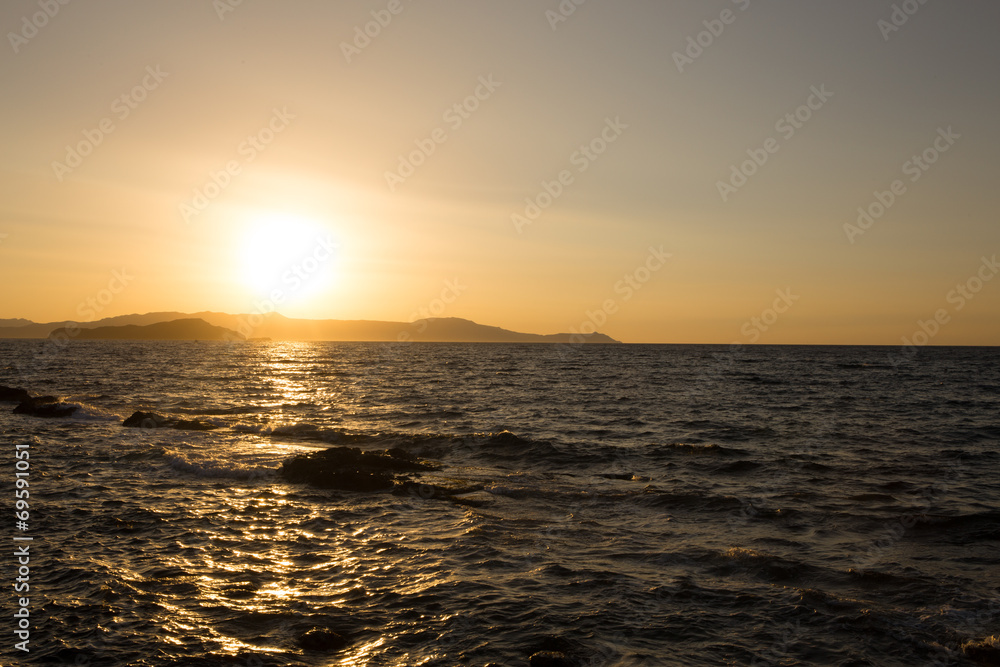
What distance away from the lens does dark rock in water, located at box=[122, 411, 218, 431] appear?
29859 mm

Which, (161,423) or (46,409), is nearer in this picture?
(161,423)

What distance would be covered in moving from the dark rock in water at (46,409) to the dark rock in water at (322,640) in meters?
31.5

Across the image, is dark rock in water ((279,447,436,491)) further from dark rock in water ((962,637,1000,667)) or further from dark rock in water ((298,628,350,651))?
dark rock in water ((962,637,1000,667))

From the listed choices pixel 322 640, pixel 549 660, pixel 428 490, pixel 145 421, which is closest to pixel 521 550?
pixel 549 660

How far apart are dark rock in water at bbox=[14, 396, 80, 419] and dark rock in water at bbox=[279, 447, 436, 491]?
20586 mm

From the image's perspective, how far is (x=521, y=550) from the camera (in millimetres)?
12969

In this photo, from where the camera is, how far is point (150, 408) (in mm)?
38969

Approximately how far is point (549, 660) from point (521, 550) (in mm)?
4679

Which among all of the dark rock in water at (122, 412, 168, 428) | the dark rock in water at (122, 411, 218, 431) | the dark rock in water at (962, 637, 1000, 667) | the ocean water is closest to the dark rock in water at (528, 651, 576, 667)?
the ocean water

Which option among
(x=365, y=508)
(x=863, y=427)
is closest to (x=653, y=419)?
(x=863, y=427)

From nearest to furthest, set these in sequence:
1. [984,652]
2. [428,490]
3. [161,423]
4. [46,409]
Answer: [984,652]
[428,490]
[161,423]
[46,409]

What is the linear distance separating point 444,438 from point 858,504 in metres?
16.5

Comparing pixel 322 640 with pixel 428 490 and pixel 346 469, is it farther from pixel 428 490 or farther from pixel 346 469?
pixel 346 469

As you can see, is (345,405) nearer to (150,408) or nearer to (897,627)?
(150,408)
